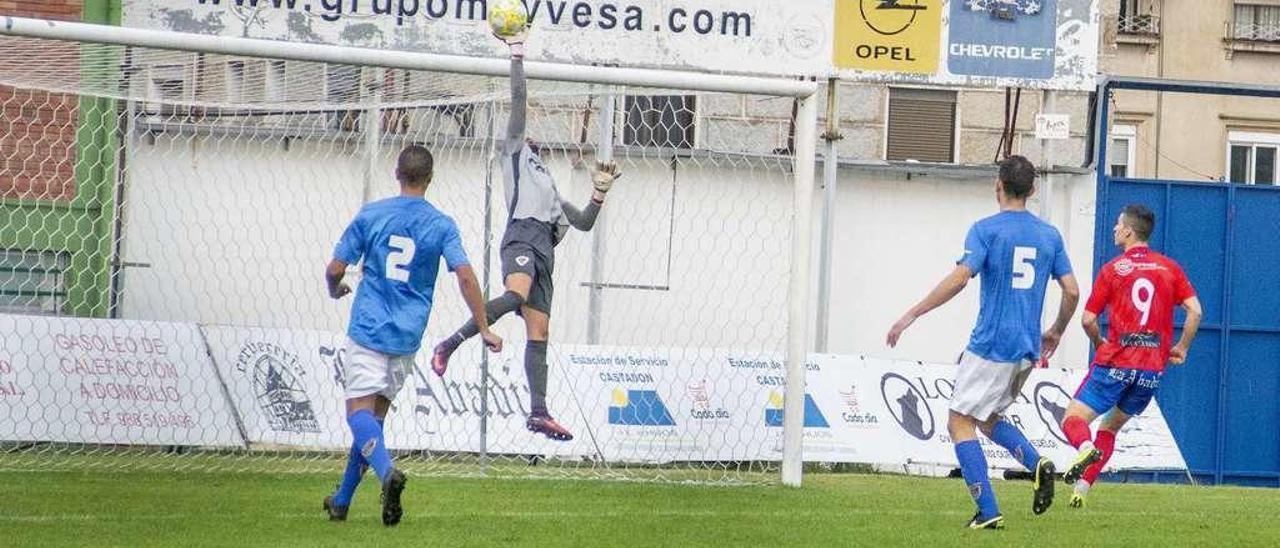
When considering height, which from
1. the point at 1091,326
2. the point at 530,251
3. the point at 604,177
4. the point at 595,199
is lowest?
the point at 1091,326

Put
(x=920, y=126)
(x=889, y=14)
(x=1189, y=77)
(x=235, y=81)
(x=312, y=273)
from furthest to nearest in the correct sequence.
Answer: (x=1189, y=77), (x=920, y=126), (x=889, y=14), (x=312, y=273), (x=235, y=81)

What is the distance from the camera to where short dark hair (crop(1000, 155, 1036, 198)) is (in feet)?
34.5

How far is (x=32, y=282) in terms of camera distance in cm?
1523

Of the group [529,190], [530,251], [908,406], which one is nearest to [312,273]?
[530,251]

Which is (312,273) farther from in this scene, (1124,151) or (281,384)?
(1124,151)

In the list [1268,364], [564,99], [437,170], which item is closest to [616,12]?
[564,99]

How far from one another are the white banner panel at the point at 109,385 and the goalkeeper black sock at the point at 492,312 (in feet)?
11.3

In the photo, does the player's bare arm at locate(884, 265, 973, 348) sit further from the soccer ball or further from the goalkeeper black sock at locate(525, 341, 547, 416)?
the goalkeeper black sock at locate(525, 341, 547, 416)

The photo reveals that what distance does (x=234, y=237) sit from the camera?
1666cm

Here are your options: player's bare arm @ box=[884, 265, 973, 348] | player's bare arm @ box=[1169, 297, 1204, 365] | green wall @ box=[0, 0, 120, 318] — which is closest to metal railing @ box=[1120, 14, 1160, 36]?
player's bare arm @ box=[1169, 297, 1204, 365]

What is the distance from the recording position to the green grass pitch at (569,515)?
957 centimetres

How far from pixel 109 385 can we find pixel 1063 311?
7246mm

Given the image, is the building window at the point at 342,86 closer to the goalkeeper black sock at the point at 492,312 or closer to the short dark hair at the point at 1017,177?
the goalkeeper black sock at the point at 492,312

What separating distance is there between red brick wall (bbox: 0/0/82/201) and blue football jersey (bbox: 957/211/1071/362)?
768 cm
